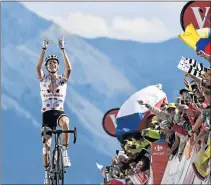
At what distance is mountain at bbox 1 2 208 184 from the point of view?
4775 centimetres

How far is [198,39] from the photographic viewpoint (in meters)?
20.5

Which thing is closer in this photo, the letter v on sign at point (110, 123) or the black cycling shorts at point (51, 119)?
the black cycling shorts at point (51, 119)

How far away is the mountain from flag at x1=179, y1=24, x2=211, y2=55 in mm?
24809

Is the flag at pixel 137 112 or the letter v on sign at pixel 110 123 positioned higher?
the letter v on sign at pixel 110 123

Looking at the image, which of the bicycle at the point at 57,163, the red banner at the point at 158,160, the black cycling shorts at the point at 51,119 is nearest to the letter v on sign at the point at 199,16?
the black cycling shorts at the point at 51,119

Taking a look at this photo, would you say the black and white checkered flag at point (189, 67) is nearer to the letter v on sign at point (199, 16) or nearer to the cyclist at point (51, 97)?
the cyclist at point (51, 97)

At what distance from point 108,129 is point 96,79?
55.1 feet

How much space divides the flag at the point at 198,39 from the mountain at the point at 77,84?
81.4 feet

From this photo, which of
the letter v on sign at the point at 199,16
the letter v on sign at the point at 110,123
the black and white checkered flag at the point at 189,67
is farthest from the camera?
the letter v on sign at the point at 110,123

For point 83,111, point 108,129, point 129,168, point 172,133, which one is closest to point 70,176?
point 83,111

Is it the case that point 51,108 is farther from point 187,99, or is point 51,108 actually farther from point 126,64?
point 126,64

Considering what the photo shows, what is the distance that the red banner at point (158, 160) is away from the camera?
75.5ft

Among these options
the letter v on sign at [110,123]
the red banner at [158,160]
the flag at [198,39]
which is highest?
the letter v on sign at [110,123]

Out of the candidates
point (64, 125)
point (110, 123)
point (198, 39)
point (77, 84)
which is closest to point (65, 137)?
point (64, 125)
